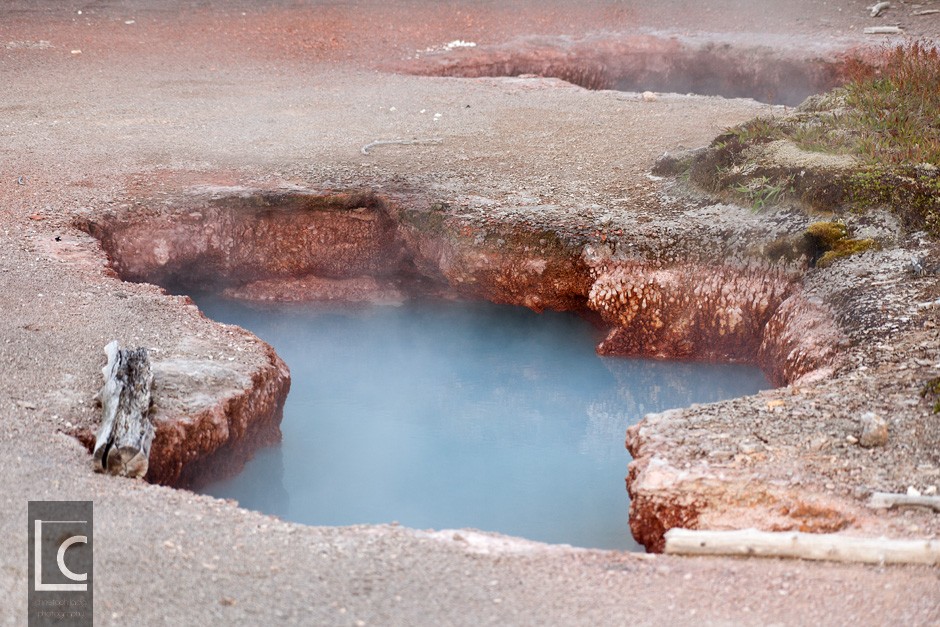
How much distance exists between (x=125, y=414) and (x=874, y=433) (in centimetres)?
362

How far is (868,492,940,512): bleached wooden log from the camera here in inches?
166

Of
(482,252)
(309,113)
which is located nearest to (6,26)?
(309,113)

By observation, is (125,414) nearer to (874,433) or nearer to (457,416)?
(457,416)

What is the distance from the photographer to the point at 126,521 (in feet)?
13.3

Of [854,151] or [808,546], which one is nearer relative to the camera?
[808,546]

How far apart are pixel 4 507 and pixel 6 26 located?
37.9 feet

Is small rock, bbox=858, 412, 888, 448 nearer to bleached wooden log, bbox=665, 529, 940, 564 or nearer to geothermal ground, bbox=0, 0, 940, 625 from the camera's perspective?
geothermal ground, bbox=0, 0, 940, 625

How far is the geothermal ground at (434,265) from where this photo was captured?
12.4 feet

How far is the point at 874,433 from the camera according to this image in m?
4.73

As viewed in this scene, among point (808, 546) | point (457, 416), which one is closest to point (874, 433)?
point (808, 546)

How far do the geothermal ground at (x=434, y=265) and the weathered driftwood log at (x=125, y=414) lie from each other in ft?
0.38

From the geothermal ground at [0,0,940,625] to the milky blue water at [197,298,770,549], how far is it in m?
0.28

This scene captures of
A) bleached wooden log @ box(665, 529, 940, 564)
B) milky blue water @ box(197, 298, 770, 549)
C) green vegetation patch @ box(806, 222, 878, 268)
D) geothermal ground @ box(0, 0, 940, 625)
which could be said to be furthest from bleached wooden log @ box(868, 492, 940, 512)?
green vegetation patch @ box(806, 222, 878, 268)

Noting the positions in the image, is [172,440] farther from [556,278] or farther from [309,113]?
[309,113]
